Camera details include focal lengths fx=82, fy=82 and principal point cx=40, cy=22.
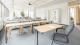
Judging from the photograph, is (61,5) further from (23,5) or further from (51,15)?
(23,5)

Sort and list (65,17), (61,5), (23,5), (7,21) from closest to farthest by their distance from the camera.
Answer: (7,21), (23,5), (61,5), (65,17)

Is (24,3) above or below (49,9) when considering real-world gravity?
above

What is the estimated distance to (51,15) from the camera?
261 cm

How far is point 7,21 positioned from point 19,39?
671 millimetres

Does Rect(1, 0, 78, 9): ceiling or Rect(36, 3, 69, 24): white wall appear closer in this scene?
Rect(1, 0, 78, 9): ceiling

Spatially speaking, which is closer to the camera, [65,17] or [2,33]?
[2,33]

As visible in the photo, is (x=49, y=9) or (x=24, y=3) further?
(x=49, y=9)

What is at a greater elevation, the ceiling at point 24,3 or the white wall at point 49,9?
the ceiling at point 24,3

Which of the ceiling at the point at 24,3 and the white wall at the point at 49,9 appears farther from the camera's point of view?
the white wall at the point at 49,9

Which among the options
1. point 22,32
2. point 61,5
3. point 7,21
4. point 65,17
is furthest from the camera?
point 65,17

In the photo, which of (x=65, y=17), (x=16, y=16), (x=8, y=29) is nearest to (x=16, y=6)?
(x=16, y=16)

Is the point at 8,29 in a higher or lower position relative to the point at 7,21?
lower

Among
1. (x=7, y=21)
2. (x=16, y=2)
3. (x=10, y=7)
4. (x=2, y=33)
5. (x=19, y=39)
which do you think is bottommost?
(x=19, y=39)

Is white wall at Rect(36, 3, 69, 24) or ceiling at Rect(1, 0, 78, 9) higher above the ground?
ceiling at Rect(1, 0, 78, 9)
